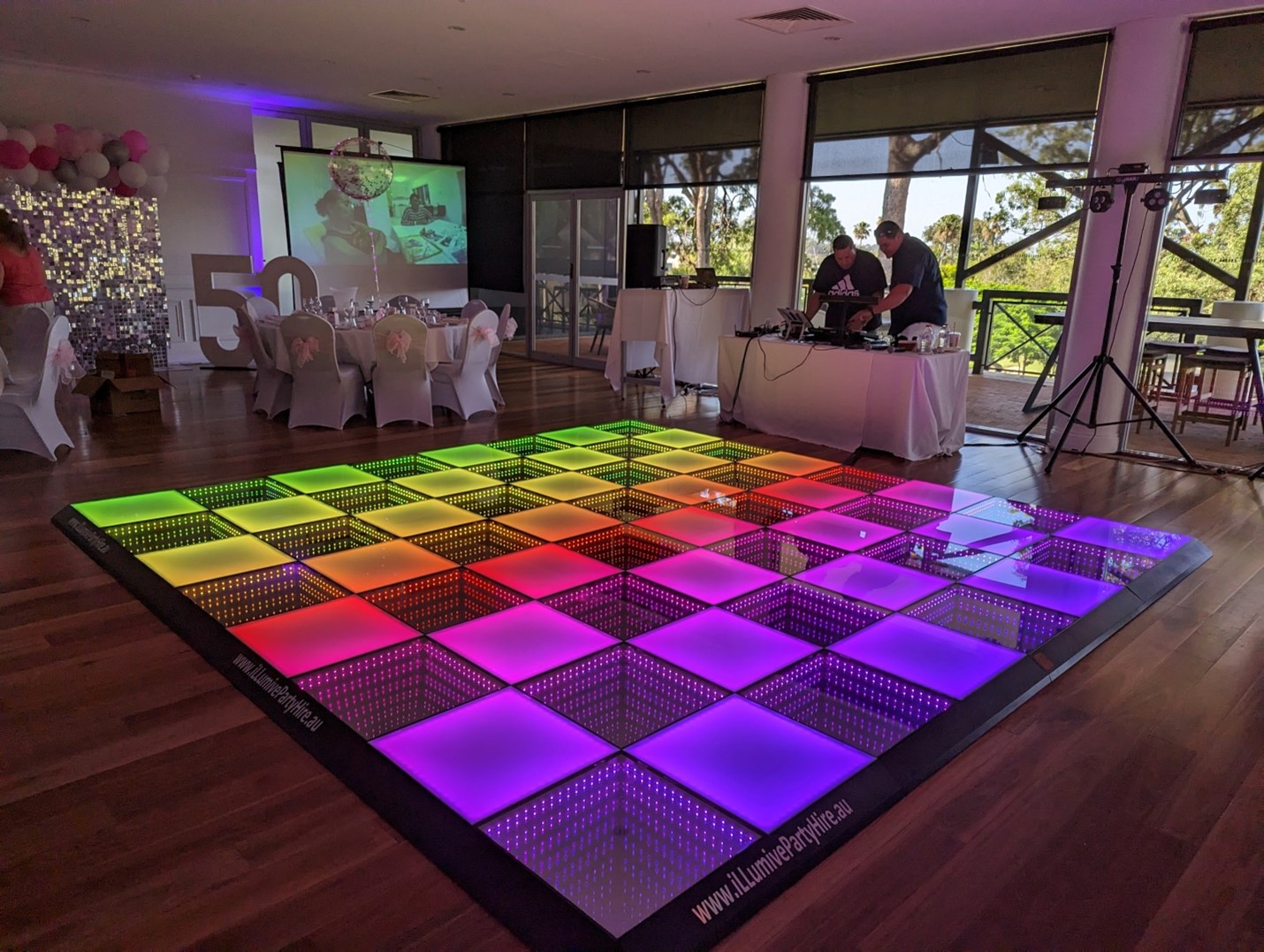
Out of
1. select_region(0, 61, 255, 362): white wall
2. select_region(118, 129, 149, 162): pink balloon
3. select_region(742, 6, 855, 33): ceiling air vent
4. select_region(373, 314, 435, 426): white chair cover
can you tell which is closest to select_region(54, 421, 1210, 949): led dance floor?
select_region(373, 314, 435, 426): white chair cover

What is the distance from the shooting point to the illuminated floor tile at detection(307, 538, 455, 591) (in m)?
3.42

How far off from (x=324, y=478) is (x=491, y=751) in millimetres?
2985

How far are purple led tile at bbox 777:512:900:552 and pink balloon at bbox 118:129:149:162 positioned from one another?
7.57 metres

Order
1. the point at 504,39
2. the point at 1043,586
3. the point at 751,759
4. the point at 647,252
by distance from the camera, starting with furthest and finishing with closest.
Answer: the point at 647,252, the point at 504,39, the point at 1043,586, the point at 751,759

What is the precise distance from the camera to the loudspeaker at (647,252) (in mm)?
7992

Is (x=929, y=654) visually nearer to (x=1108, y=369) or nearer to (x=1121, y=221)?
(x=1108, y=369)

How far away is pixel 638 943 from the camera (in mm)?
1647

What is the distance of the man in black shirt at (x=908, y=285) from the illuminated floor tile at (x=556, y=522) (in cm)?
269

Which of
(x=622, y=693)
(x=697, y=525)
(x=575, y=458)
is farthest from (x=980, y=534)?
(x=575, y=458)

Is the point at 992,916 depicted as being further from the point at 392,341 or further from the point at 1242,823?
the point at 392,341

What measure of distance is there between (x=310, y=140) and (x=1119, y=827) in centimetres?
1086

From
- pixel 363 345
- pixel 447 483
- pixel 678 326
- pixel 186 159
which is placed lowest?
pixel 447 483

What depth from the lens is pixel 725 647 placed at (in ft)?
9.70

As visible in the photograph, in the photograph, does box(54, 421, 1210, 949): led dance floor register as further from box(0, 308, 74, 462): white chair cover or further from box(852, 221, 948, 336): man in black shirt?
box(852, 221, 948, 336): man in black shirt
